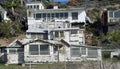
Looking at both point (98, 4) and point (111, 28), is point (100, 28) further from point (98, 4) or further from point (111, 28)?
point (98, 4)

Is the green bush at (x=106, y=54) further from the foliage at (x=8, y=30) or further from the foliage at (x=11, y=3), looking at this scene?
the foliage at (x=11, y=3)

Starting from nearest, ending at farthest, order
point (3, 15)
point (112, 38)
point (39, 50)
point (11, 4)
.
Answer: point (39, 50)
point (112, 38)
point (3, 15)
point (11, 4)

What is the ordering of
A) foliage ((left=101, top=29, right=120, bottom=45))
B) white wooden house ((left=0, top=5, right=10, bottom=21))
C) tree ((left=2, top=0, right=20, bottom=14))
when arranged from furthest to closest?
tree ((left=2, top=0, right=20, bottom=14)) → white wooden house ((left=0, top=5, right=10, bottom=21)) → foliage ((left=101, top=29, right=120, bottom=45))

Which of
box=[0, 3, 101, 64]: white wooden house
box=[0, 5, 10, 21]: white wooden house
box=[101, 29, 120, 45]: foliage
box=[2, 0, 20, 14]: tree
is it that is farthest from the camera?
box=[2, 0, 20, 14]: tree

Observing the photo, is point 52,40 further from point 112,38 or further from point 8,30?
point 8,30

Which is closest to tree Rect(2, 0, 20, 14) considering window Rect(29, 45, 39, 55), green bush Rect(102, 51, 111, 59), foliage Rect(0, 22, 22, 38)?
foliage Rect(0, 22, 22, 38)

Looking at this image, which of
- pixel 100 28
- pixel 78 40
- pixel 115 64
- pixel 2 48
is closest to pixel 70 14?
pixel 100 28

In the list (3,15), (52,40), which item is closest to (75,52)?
(52,40)

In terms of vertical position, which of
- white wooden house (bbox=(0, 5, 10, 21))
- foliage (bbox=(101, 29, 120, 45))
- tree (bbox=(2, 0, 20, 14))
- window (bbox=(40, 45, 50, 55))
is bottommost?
window (bbox=(40, 45, 50, 55))

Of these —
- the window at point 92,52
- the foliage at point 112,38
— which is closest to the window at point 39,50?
the window at point 92,52

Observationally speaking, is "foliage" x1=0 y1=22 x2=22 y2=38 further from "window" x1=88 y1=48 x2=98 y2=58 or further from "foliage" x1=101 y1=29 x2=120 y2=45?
"window" x1=88 y1=48 x2=98 y2=58

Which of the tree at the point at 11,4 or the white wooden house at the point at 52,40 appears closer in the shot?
the white wooden house at the point at 52,40
